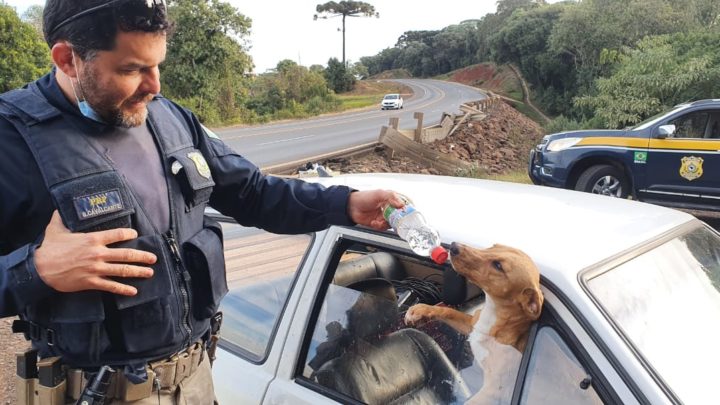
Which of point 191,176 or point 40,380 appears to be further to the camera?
point 191,176

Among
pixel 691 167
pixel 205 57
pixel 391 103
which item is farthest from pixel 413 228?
pixel 391 103

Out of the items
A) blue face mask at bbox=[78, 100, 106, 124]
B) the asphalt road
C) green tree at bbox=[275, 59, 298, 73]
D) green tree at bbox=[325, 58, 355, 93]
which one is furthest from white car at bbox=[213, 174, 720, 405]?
green tree at bbox=[325, 58, 355, 93]

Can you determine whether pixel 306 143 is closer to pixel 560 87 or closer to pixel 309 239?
pixel 309 239

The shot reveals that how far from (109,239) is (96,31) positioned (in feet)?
1.61

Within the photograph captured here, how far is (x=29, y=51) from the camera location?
1822cm

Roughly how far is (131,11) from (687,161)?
25.5ft

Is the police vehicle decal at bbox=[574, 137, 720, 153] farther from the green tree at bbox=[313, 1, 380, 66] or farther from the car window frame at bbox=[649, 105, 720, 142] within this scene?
the green tree at bbox=[313, 1, 380, 66]

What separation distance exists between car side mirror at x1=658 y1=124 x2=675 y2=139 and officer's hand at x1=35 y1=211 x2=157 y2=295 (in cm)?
771

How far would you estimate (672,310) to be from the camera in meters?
1.68

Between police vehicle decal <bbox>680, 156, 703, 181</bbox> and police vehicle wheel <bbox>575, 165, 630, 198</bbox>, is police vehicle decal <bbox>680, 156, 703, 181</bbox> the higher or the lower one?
the higher one

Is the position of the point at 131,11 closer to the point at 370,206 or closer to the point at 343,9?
the point at 370,206

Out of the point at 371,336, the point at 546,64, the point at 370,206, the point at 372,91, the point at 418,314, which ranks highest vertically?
the point at 370,206

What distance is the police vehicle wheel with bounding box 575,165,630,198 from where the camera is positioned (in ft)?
26.7

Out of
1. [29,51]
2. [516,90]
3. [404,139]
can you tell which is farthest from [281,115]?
→ [516,90]
